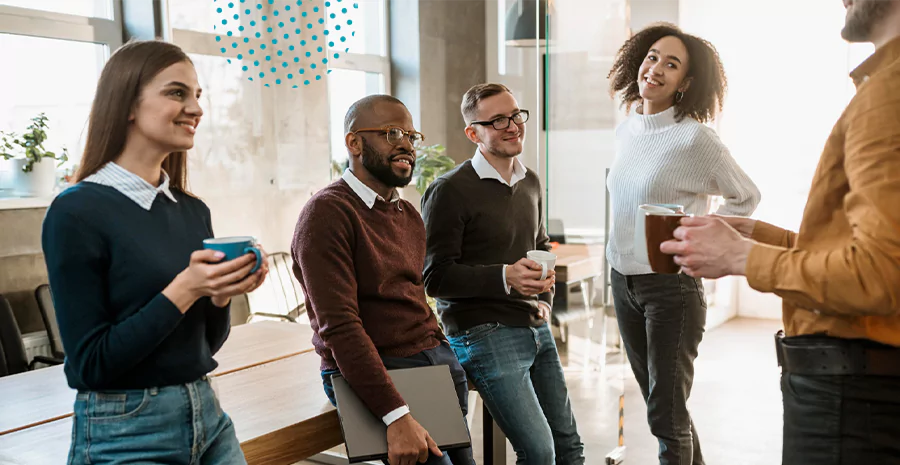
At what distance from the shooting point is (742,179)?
2385 millimetres

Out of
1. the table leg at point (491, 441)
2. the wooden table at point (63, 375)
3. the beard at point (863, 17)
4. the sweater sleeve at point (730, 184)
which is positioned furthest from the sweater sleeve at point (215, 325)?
the sweater sleeve at point (730, 184)

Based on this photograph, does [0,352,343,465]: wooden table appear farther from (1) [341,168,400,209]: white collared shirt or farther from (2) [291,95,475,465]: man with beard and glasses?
(1) [341,168,400,209]: white collared shirt

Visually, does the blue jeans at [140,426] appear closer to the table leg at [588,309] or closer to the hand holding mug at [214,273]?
the hand holding mug at [214,273]

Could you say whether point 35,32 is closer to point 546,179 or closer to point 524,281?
point 546,179

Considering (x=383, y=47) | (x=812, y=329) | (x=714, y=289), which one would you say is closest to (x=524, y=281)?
(x=812, y=329)

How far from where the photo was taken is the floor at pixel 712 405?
3020 mm

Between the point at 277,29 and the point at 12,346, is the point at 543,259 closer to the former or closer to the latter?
the point at 12,346

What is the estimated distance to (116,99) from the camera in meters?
1.35

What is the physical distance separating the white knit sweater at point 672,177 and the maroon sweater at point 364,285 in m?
0.74

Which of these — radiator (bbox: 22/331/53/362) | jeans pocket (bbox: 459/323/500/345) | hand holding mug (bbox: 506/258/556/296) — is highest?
hand holding mug (bbox: 506/258/556/296)

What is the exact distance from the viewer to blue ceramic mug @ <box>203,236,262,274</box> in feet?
4.12

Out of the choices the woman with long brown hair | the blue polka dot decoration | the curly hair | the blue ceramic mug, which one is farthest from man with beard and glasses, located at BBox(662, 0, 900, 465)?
the blue polka dot decoration

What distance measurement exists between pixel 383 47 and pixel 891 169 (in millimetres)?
3690

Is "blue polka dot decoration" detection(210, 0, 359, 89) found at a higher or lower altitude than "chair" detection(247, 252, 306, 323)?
higher
